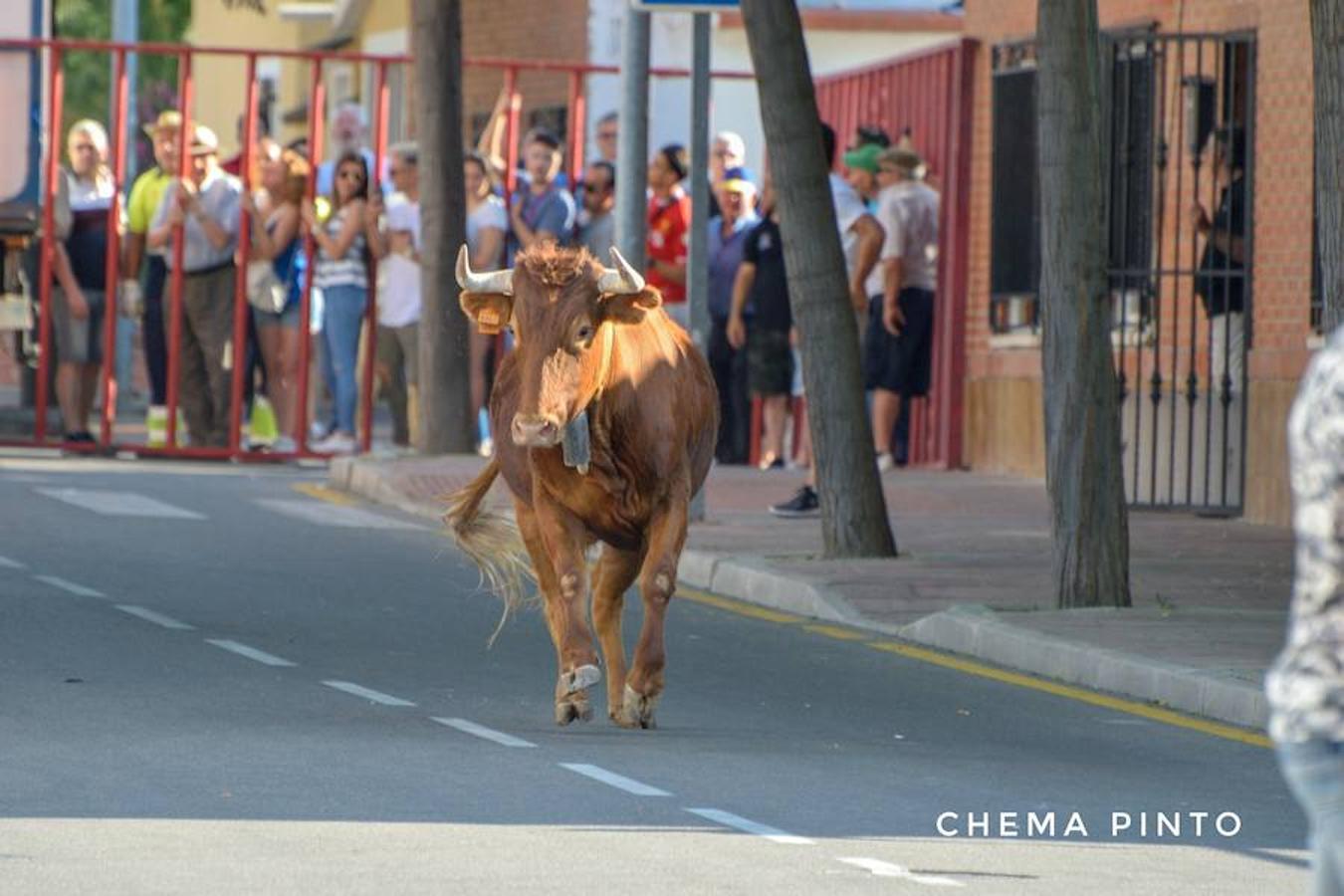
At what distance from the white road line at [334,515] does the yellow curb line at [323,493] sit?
15 centimetres

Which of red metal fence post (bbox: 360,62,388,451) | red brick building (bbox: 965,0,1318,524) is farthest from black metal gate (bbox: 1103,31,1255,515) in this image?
red metal fence post (bbox: 360,62,388,451)

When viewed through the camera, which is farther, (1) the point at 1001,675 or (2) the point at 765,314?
(2) the point at 765,314

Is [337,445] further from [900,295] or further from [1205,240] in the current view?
[1205,240]

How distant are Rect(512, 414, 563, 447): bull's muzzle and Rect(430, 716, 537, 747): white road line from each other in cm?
92

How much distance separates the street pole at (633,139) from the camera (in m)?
18.9

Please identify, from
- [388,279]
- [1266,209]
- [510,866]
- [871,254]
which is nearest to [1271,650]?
[510,866]

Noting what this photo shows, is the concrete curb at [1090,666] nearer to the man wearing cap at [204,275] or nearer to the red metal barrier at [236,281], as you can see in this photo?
the red metal barrier at [236,281]

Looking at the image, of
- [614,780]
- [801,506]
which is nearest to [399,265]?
[801,506]

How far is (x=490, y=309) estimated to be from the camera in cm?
1098

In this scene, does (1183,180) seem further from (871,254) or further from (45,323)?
(45,323)

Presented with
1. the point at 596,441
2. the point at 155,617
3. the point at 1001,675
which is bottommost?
the point at 1001,675

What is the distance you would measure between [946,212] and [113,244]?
19.4ft

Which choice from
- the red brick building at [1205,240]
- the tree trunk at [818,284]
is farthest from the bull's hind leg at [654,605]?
the red brick building at [1205,240]

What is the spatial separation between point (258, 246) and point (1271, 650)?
12.4 meters
